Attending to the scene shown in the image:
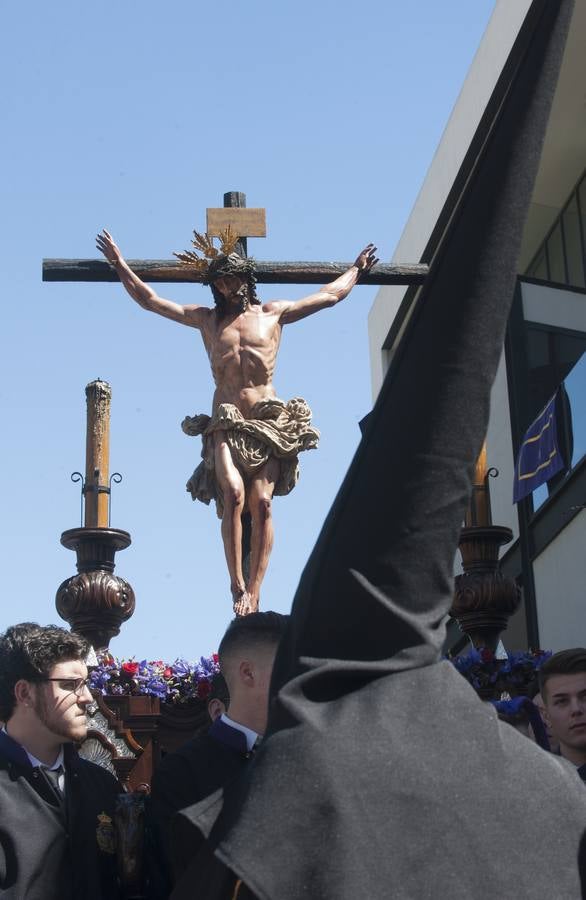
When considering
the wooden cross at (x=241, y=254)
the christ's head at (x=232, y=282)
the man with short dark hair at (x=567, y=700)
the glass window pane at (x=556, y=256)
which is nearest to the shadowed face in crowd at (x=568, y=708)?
the man with short dark hair at (x=567, y=700)

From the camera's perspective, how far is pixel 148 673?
6.33 meters

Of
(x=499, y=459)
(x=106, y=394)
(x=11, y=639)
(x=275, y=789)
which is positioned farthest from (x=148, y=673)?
(x=499, y=459)

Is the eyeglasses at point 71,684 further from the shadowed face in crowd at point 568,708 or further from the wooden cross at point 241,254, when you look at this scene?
the wooden cross at point 241,254

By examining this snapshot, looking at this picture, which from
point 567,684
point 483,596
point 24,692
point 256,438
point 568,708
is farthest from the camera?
point 483,596

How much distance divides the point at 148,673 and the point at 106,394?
1.85 metres

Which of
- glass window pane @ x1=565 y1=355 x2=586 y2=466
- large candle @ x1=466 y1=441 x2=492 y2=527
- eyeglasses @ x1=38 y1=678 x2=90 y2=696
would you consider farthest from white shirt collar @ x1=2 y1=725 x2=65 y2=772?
glass window pane @ x1=565 y1=355 x2=586 y2=466

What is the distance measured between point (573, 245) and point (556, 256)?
97 cm

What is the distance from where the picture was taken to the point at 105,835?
11.3ft

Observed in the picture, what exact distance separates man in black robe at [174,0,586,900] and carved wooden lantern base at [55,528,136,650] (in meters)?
5.82

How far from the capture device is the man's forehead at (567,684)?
429cm

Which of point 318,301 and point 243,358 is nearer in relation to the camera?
point 243,358

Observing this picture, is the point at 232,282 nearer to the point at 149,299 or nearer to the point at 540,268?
the point at 149,299

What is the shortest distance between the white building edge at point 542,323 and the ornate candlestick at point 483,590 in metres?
6.89

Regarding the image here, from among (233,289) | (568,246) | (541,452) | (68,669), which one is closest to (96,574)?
(233,289)
